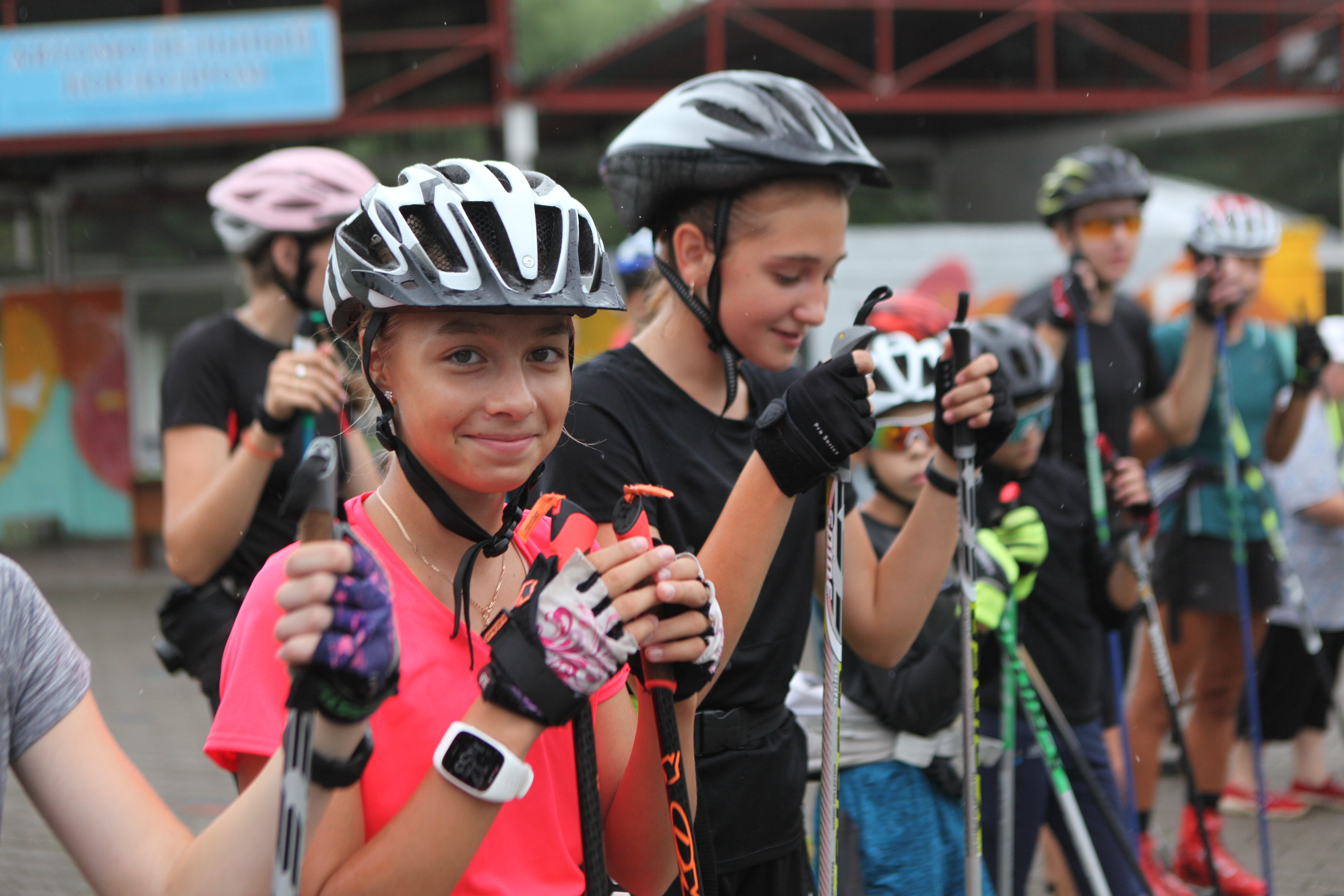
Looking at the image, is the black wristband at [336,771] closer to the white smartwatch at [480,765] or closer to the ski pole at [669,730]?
the white smartwatch at [480,765]

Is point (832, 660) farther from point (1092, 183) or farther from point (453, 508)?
point (1092, 183)

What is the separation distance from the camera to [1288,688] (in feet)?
21.0

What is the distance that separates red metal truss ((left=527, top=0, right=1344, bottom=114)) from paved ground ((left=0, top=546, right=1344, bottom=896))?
Result: 7242 mm

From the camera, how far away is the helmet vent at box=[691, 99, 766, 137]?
2754 millimetres

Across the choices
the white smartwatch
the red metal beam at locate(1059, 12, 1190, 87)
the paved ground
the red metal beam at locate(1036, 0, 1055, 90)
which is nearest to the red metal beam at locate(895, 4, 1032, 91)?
the red metal beam at locate(1036, 0, 1055, 90)

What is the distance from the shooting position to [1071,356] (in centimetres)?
534

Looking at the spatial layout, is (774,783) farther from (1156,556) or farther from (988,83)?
(988,83)

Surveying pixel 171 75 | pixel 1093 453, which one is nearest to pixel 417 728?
pixel 1093 453

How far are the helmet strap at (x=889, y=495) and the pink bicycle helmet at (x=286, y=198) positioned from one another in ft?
6.02

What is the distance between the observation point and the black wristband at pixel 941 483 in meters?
2.86

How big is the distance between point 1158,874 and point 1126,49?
12.9 meters

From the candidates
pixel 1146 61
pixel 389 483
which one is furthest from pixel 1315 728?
pixel 1146 61

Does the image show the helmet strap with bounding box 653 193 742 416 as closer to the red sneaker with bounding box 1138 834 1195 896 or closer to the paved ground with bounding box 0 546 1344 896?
the paved ground with bounding box 0 546 1344 896

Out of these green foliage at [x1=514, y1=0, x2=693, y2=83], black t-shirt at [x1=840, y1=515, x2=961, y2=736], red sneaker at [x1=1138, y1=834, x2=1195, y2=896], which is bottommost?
red sneaker at [x1=1138, y1=834, x2=1195, y2=896]
